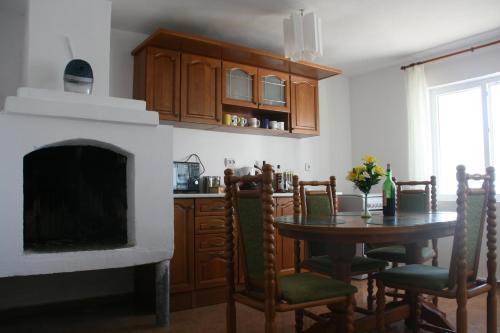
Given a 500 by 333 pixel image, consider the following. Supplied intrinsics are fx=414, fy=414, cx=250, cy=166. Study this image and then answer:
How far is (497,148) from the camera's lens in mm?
4285

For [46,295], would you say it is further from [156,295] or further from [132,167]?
[132,167]

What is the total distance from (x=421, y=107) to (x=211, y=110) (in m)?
2.44

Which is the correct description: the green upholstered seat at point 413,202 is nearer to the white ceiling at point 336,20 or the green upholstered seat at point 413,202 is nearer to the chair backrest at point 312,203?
the chair backrest at point 312,203

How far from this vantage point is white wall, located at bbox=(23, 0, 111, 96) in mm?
3072

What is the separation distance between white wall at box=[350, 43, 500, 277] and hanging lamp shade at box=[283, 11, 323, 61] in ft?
7.02

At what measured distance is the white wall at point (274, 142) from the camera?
4000 mm

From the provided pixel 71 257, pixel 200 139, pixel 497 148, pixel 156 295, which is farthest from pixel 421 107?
pixel 71 257

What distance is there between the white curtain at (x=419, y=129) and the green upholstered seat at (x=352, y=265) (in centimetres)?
221

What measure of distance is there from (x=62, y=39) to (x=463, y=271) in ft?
10.3

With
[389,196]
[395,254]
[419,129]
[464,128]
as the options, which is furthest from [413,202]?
[464,128]

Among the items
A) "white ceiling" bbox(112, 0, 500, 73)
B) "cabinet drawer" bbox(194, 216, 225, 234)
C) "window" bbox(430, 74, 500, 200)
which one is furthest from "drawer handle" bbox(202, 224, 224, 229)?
"window" bbox(430, 74, 500, 200)

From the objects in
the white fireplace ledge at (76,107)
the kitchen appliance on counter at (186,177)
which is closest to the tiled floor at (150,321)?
the kitchen appliance on counter at (186,177)

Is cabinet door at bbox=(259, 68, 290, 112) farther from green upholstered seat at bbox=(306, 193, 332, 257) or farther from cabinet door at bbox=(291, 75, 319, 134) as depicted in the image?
green upholstered seat at bbox=(306, 193, 332, 257)

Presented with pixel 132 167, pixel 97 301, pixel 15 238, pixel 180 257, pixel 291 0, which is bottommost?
pixel 97 301
